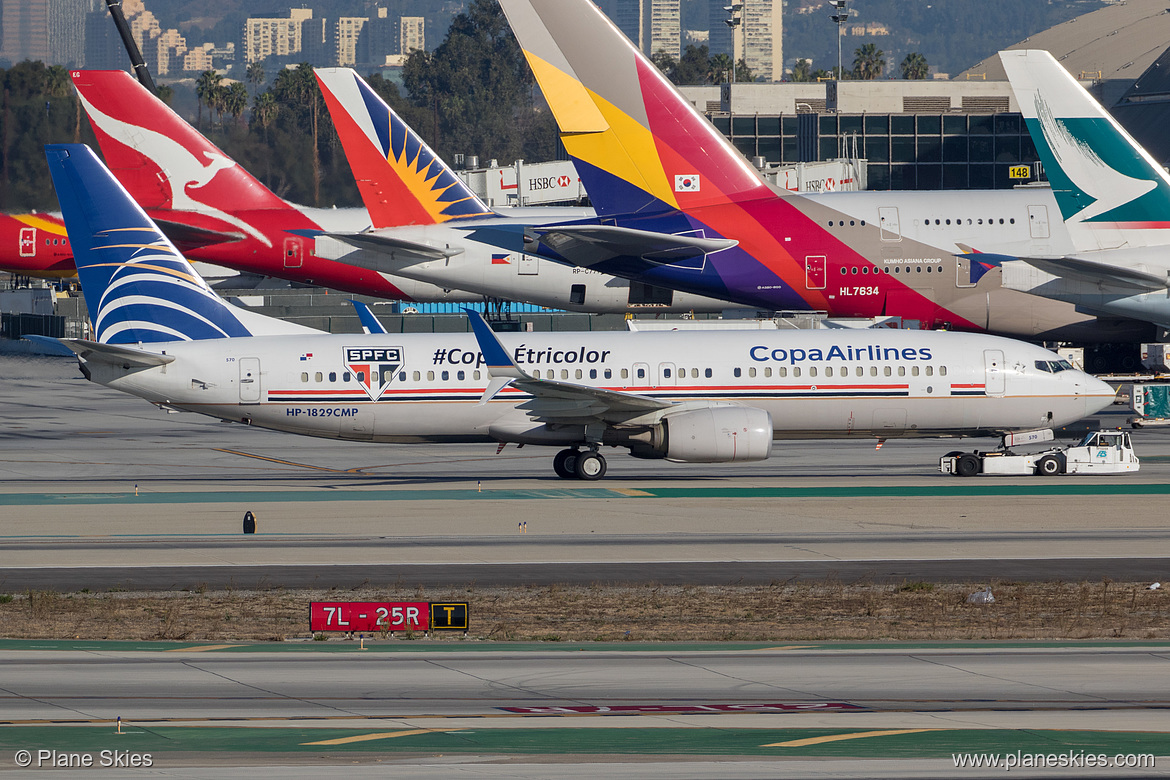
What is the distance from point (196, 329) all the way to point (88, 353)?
3238 mm

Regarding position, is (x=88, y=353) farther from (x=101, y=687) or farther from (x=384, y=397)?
(x=101, y=687)

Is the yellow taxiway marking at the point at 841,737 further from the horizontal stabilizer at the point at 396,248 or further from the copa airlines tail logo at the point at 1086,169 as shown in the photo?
the horizontal stabilizer at the point at 396,248

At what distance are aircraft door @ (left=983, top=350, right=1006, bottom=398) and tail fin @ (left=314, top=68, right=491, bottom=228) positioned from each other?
92.4ft

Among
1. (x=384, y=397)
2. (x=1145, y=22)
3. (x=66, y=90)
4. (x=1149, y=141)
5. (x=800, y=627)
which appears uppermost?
(x=1145, y=22)

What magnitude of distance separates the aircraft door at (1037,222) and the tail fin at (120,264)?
31.9 metres

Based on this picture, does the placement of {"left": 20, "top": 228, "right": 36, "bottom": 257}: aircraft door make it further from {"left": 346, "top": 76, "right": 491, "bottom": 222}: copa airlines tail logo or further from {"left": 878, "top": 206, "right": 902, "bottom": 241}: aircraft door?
{"left": 878, "top": 206, "right": 902, "bottom": 241}: aircraft door

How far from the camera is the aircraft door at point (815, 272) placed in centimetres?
5488

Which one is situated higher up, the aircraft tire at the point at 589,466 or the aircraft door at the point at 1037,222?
the aircraft door at the point at 1037,222

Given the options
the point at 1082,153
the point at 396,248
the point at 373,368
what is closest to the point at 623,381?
the point at 373,368

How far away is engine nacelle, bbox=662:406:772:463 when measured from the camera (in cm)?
3900

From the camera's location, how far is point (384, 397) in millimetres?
40594

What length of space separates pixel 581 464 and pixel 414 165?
25587 millimetres

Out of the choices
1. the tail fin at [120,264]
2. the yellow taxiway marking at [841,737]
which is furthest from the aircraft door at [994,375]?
the yellow taxiway marking at [841,737]

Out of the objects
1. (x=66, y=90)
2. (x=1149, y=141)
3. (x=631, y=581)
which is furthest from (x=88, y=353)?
(x=66, y=90)
